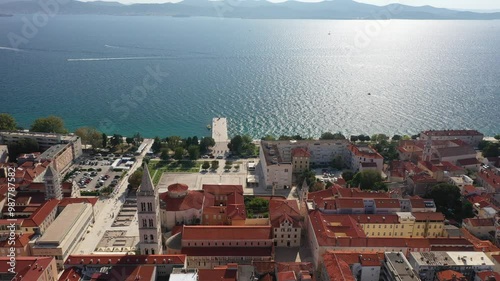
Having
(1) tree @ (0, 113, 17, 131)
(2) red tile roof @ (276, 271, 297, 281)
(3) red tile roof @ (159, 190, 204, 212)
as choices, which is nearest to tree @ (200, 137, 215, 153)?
(3) red tile roof @ (159, 190, 204, 212)

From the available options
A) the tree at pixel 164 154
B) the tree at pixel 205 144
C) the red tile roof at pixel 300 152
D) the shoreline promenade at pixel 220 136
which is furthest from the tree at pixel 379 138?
the tree at pixel 164 154

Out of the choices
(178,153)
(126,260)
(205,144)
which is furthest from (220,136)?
(126,260)

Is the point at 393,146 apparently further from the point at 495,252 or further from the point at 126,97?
the point at 126,97

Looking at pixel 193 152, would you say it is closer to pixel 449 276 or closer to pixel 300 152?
pixel 300 152

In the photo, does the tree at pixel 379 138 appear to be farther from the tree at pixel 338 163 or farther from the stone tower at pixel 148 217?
the stone tower at pixel 148 217

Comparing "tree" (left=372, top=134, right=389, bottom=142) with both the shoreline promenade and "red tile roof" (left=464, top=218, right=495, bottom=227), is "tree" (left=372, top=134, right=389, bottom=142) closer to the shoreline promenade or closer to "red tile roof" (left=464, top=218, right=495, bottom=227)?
the shoreline promenade

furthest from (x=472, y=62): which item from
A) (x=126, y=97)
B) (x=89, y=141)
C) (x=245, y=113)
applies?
(x=89, y=141)
